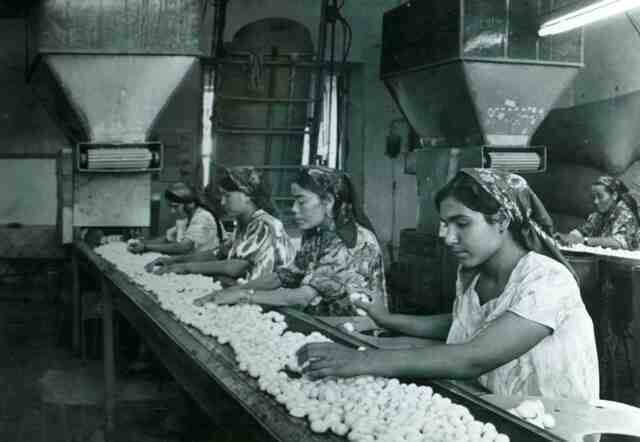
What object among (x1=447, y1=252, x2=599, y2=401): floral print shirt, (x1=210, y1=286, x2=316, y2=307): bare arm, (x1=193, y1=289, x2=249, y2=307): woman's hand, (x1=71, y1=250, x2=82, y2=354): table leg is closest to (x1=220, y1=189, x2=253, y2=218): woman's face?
(x1=210, y1=286, x2=316, y2=307): bare arm

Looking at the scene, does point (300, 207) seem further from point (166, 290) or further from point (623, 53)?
point (623, 53)

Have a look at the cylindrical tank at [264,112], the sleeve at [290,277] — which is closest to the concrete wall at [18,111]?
the cylindrical tank at [264,112]

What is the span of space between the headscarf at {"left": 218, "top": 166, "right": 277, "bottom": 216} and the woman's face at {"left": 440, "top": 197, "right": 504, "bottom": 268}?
2.24 meters

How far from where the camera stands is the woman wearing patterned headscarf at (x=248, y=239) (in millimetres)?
3873

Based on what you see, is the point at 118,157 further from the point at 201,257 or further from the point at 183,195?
the point at 183,195

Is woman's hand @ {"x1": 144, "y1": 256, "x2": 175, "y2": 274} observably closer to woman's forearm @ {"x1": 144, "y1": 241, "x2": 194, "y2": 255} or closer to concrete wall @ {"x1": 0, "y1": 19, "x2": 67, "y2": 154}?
woman's forearm @ {"x1": 144, "y1": 241, "x2": 194, "y2": 255}

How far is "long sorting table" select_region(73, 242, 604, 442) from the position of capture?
1.42 metres

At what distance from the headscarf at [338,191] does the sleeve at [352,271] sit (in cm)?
5

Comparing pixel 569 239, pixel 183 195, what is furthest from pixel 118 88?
pixel 569 239

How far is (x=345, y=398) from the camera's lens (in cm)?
159

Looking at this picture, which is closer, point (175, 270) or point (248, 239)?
point (175, 270)

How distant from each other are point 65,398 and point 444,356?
11.0ft

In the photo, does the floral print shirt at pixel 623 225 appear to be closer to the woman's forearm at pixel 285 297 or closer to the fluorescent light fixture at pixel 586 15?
the fluorescent light fixture at pixel 586 15

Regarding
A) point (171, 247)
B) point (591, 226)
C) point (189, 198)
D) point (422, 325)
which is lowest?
point (171, 247)
